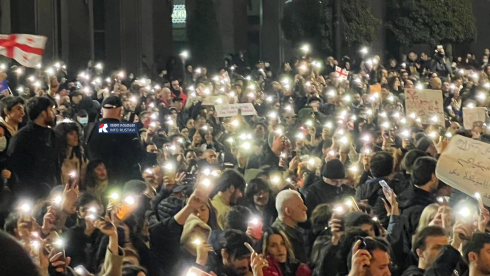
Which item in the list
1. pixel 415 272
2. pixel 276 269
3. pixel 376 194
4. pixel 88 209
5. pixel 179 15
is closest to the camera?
pixel 415 272

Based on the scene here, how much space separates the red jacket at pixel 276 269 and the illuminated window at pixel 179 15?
33.3 m

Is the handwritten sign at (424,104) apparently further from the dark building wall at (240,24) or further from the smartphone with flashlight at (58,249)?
the dark building wall at (240,24)

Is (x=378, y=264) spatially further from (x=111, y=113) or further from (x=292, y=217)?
(x=111, y=113)

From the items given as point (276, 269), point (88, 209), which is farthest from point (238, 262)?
point (88, 209)

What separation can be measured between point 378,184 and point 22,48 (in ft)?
17.8

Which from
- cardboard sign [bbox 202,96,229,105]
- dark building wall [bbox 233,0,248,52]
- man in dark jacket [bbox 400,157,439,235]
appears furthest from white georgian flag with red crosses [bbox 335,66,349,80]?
dark building wall [bbox 233,0,248,52]

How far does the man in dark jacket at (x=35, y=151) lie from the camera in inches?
314

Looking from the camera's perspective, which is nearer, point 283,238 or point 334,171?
point 283,238

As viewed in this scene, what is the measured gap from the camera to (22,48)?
11547mm

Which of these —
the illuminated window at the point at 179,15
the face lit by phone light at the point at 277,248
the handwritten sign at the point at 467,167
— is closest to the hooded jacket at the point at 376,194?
the handwritten sign at the point at 467,167

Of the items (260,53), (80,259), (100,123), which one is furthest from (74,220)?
(260,53)

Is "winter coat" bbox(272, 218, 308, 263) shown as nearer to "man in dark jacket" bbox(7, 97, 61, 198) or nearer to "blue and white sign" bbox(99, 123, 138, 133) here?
"man in dark jacket" bbox(7, 97, 61, 198)

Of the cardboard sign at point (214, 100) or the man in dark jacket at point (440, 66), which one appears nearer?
the cardboard sign at point (214, 100)

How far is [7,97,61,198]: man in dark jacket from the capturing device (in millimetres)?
7988
